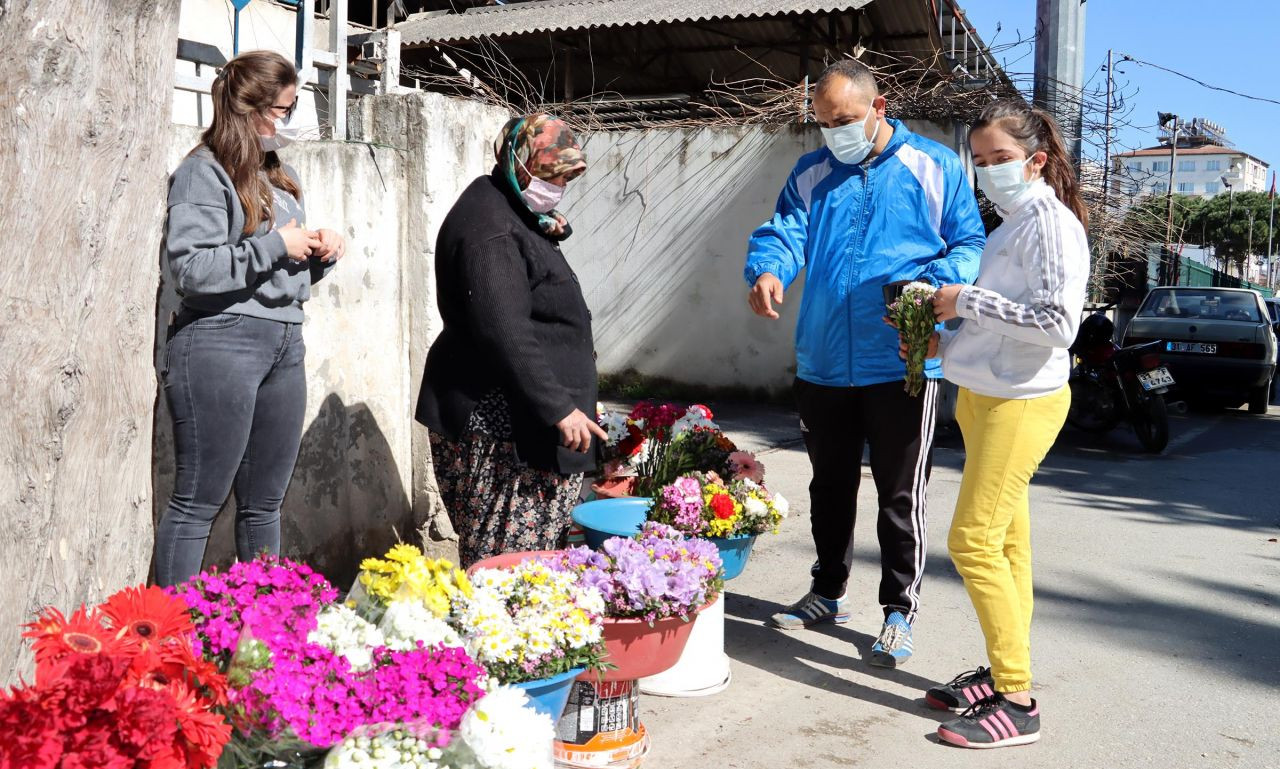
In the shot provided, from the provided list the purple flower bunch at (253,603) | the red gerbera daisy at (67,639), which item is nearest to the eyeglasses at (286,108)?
the purple flower bunch at (253,603)

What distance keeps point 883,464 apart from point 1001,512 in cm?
73

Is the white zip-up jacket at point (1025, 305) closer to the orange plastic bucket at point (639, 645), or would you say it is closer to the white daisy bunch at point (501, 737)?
the orange plastic bucket at point (639, 645)

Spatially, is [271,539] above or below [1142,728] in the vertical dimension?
above

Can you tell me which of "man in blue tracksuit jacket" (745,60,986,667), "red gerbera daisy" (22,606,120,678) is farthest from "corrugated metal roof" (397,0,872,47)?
"red gerbera daisy" (22,606,120,678)

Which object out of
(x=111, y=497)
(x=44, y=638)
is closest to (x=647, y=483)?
(x=111, y=497)

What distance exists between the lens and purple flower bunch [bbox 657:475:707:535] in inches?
153

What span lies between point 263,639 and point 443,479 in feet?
5.21

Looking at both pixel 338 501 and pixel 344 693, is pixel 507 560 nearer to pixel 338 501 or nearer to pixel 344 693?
pixel 344 693

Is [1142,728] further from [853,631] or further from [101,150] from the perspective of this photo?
[101,150]

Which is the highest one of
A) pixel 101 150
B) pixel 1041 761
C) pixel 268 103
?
pixel 268 103

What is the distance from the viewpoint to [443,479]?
3.76 m

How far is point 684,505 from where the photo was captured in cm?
391

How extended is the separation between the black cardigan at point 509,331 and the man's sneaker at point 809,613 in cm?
128

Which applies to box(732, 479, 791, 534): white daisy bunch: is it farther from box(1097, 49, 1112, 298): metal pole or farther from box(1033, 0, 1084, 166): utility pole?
box(1097, 49, 1112, 298): metal pole
